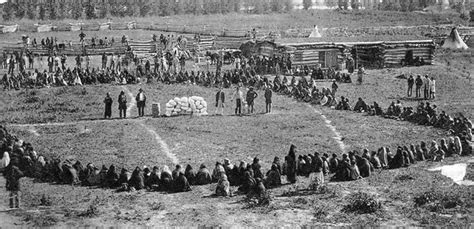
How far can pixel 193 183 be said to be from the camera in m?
24.6

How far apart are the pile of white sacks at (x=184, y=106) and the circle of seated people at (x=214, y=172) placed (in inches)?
385

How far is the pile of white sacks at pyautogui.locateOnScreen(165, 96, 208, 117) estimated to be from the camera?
1432 inches

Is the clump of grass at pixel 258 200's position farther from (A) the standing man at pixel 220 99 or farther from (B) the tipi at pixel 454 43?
(B) the tipi at pixel 454 43

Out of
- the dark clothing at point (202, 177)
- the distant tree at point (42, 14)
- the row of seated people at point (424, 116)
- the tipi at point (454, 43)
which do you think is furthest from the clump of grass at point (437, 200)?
the distant tree at point (42, 14)

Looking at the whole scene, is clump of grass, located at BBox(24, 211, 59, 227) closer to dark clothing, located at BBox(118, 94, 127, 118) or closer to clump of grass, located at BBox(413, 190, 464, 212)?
clump of grass, located at BBox(413, 190, 464, 212)

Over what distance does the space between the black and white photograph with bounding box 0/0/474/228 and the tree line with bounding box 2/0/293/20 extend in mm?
18838

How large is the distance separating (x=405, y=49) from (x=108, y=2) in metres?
51.1

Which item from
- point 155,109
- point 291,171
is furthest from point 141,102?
point 291,171

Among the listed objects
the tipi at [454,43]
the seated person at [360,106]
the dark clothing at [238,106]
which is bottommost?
the seated person at [360,106]

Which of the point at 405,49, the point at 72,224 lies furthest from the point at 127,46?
the point at 72,224

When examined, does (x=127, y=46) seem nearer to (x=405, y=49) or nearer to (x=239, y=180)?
(x=405, y=49)

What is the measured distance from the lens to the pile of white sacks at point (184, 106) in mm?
36375

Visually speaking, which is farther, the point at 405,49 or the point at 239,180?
the point at 405,49

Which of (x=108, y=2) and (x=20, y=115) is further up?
(x=108, y=2)
